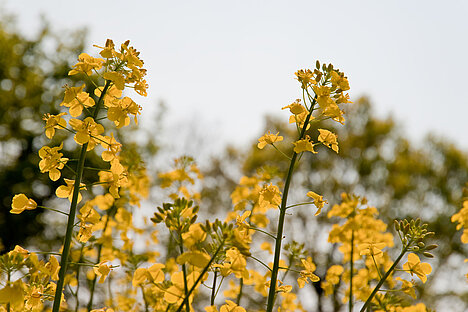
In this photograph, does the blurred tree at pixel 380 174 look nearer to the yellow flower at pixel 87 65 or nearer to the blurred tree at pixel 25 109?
the blurred tree at pixel 25 109

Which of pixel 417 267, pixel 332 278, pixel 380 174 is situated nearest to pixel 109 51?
pixel 417 267

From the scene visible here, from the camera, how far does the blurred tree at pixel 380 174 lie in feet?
42.7

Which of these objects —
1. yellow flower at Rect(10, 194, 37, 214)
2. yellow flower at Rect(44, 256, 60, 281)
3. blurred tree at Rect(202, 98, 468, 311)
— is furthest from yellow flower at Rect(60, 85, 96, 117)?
blurred tree at Rect(202, 98, 468, 311)

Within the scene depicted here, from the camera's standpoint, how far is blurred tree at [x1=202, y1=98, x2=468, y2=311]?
1302 cm

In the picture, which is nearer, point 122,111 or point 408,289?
point 122,111

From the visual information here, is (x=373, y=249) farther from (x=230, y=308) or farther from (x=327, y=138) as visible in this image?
(x=230, y=308)

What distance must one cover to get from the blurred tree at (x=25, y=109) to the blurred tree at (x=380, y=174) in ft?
17.5

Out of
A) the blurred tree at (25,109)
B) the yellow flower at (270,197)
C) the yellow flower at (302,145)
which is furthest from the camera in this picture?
the blurred tree at (25,109)

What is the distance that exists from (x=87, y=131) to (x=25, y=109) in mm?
14543

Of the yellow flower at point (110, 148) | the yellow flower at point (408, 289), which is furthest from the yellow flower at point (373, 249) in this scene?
the yellow flower at point (110, 148)

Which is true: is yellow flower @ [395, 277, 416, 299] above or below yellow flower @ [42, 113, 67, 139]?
below

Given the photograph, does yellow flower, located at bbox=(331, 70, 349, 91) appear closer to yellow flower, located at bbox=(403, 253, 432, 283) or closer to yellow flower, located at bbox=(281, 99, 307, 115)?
yellow flower, located at bbox=(281, 99, 307, 115)

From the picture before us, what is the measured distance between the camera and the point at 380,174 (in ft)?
44.2

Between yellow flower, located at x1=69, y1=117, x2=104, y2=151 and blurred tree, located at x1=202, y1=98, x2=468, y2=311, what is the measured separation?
11284 mm
